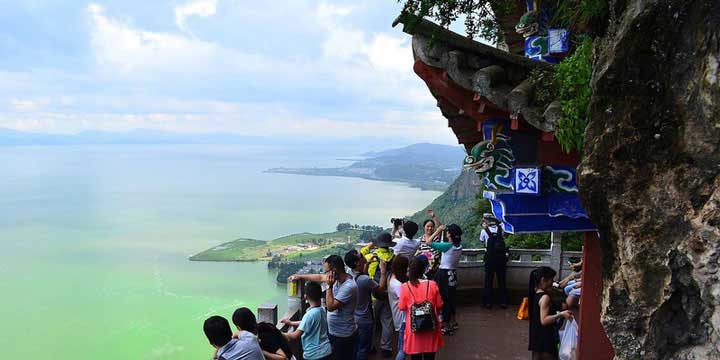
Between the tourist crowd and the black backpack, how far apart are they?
1250mm

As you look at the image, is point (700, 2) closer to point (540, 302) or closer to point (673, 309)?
point (673, 309)

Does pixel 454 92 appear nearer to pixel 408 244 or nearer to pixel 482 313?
pixel 408 244

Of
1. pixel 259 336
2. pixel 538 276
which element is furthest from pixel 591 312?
pixel 259 336

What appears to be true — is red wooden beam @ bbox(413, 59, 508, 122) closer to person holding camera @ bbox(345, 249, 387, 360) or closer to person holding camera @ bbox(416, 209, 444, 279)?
person holding camera @ bbox(345, 249, 387, 360)

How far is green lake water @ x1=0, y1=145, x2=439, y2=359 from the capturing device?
48469 mm

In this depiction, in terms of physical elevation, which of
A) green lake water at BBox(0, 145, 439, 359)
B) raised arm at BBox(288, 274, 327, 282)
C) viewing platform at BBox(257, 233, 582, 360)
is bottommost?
green lake water at BBox(0, 145, 439, 359)

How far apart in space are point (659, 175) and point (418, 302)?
1942 millimetres

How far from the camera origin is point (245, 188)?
533 feet

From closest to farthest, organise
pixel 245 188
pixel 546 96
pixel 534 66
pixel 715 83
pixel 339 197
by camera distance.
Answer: pixel 715 83 → pixel 546 96 → pixel 534 66 → pixel 339 197 → pixel 245 188

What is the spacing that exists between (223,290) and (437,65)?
58.7m

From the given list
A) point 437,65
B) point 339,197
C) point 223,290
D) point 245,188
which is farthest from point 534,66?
point 245,188

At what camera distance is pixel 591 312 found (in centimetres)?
416

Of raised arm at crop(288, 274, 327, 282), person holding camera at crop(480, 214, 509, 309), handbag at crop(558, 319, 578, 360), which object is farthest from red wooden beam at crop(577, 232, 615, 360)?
person holding camera at crop(480, 214, 509, 309)

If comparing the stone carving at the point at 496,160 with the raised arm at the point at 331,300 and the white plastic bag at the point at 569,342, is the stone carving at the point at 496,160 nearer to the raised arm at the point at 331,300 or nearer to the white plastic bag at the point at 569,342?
the white plastic bag at the point at 569,342
